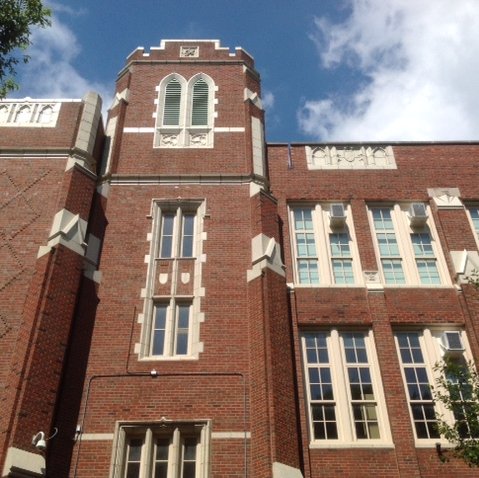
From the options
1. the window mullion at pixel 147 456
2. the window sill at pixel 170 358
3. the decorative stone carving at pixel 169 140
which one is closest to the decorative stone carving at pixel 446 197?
the decorative stone carving at pixel 169 140

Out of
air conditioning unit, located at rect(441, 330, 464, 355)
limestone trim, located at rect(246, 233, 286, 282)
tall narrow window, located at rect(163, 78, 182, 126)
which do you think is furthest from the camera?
tall narrow window, located at rect(163, 78, 182, 126)

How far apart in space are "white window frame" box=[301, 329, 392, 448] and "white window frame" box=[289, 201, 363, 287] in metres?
1.67

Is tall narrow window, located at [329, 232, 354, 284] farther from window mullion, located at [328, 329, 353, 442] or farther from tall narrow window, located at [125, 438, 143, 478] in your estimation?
tall narrow window, located at [125, 438, 143, 478]

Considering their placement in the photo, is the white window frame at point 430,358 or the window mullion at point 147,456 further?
the white window frame at point 430,358

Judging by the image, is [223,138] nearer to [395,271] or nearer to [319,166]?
[319,166]

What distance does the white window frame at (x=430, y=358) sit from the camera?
1398 centimetres

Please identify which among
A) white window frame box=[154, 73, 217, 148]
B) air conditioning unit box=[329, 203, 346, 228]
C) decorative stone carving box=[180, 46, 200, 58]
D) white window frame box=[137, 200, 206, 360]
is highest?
decorative stone carving box=[180, 46, 200, 58]

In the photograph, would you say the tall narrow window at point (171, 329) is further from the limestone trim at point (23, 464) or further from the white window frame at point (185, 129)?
the white window frame at point (185, 129)

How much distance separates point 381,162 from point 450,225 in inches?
134

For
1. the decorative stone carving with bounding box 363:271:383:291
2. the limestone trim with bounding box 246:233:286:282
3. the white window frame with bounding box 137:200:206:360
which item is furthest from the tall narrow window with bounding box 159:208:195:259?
the decorative stone carving with bounding box 363:271:383:291

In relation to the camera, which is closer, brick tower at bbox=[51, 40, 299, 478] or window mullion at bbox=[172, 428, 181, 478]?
window mullion at bbox=[172, 428, 181, 478]

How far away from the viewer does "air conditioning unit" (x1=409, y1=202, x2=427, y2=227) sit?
18000 millimetres

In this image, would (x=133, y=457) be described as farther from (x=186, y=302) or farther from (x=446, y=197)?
(x=446, y=197)

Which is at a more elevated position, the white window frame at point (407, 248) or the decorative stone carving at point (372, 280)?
the white window frame at point (407, 248)
